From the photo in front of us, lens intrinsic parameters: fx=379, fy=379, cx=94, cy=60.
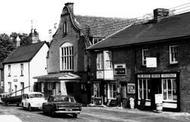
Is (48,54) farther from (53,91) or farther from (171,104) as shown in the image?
(171,104)

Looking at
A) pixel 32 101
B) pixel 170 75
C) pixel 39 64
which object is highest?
pixel 39 64

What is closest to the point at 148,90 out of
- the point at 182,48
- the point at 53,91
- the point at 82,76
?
the point at 182,48

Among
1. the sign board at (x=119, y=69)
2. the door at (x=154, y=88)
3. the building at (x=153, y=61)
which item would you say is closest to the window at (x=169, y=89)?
the building at (x=153, y=61)

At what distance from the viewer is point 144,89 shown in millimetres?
32156

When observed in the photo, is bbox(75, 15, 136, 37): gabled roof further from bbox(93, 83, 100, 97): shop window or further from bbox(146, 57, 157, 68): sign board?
bbox(146, 57, 157, 68): sign board

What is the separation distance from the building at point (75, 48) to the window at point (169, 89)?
12.4 metres

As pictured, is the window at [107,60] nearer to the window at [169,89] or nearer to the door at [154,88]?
the door at [154,88]

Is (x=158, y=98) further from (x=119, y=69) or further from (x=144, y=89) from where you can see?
(x=119, y=69)

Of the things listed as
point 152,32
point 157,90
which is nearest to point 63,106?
point 157,90

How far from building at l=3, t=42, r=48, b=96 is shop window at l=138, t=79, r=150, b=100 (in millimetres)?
23834

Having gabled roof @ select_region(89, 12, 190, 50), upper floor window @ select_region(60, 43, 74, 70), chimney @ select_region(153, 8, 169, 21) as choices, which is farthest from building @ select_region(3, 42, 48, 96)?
chimney @ select_region(153, 8, 169, 21)

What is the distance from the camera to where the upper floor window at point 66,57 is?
44562 mm

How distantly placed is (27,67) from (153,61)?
2713 cm

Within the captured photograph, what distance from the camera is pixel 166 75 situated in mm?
29609
